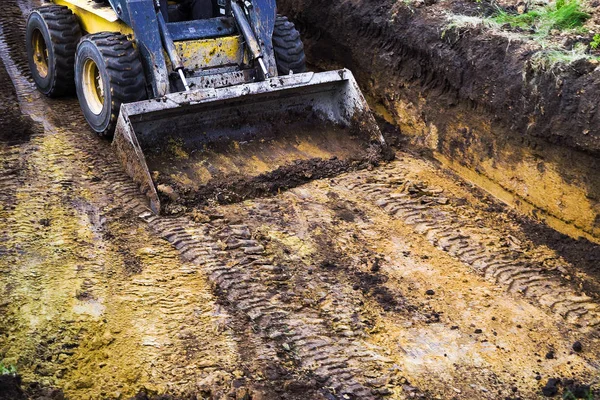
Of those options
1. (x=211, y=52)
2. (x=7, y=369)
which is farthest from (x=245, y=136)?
(x=7, y=369)

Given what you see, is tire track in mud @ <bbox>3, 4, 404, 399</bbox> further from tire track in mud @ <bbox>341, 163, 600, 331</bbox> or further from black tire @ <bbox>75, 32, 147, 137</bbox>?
tire track in mud @ <bbox>341, 163, 600, 331</bbox>

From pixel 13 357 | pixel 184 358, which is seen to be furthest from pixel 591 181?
pixel 13 357

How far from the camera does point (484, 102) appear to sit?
20.3 ft

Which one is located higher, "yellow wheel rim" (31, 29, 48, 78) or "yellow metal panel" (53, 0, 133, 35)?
"yellow metal panel" (53, 0, 133, 35)

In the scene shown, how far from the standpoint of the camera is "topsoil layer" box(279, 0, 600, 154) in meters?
5.48

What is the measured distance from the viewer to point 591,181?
528 centimetres

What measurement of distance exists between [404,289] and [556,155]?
173 cm

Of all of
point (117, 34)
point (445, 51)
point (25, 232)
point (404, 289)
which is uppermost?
point (117, 34)

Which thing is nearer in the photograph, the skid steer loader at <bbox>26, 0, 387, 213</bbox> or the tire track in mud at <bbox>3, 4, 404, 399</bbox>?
the tire track in mud at <bbox>3, 4, 404, 399</bbox>

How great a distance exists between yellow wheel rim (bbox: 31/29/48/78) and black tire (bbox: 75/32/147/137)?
1424 mm

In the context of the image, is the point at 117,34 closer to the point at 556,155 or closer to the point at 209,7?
the point at 209,7

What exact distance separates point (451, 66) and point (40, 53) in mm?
4555

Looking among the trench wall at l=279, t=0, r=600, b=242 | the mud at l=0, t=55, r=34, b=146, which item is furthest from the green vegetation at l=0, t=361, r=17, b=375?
the trench wall at l=279, t=0, r=600, b=242

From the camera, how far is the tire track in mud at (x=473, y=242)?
4.81m
